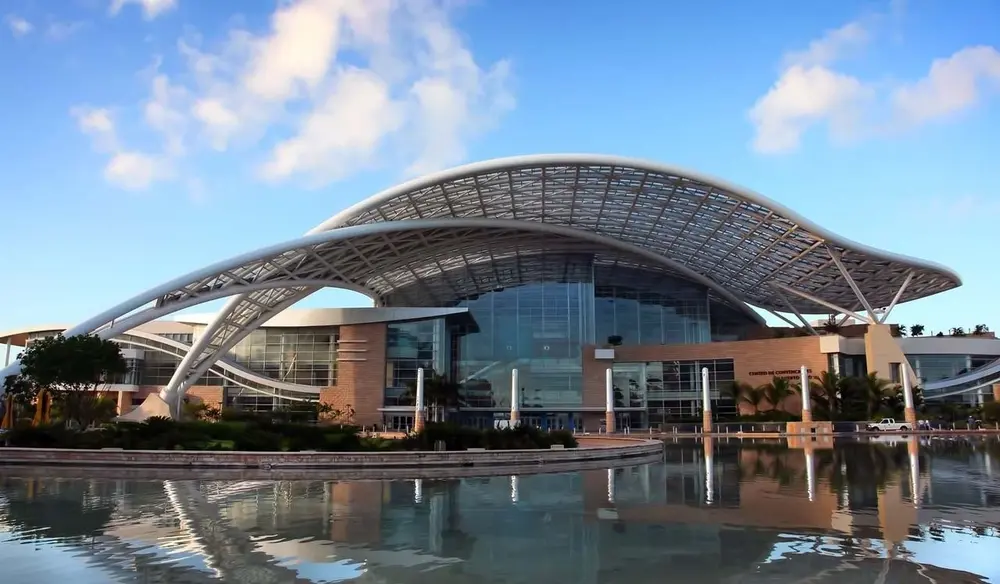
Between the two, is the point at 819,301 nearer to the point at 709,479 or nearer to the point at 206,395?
the point at 709,479

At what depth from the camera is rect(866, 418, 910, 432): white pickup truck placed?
50.8 metres

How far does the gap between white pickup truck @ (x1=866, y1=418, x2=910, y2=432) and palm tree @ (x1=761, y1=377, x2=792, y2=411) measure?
8.22 meters

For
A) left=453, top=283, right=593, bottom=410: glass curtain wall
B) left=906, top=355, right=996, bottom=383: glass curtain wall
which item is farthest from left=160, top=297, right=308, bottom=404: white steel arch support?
left=906, top=355, right=996, bottom=383: glass curtain wall

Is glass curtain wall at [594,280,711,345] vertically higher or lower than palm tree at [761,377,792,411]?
higher

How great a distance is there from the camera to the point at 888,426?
2014 inches

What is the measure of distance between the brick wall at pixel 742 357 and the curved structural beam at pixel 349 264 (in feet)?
20.5

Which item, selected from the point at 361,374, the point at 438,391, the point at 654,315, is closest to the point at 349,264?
the point at 361,374

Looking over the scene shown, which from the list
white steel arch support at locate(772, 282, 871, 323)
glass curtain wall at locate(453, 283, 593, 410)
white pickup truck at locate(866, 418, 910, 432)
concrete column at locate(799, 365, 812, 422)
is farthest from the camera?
glass curtain wall at locate(453, 283, 593, 410)

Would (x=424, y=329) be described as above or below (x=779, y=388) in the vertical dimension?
above

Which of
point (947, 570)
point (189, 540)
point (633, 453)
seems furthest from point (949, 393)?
point (189, 540)

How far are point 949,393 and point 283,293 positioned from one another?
58.0 meters

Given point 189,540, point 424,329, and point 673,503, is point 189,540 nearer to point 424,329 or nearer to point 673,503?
point 673,503

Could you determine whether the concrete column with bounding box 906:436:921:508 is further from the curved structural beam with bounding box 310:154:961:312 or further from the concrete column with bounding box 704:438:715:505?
the curved structural beam with bounding box 310:154:961:312

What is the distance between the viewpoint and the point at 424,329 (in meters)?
62.2
